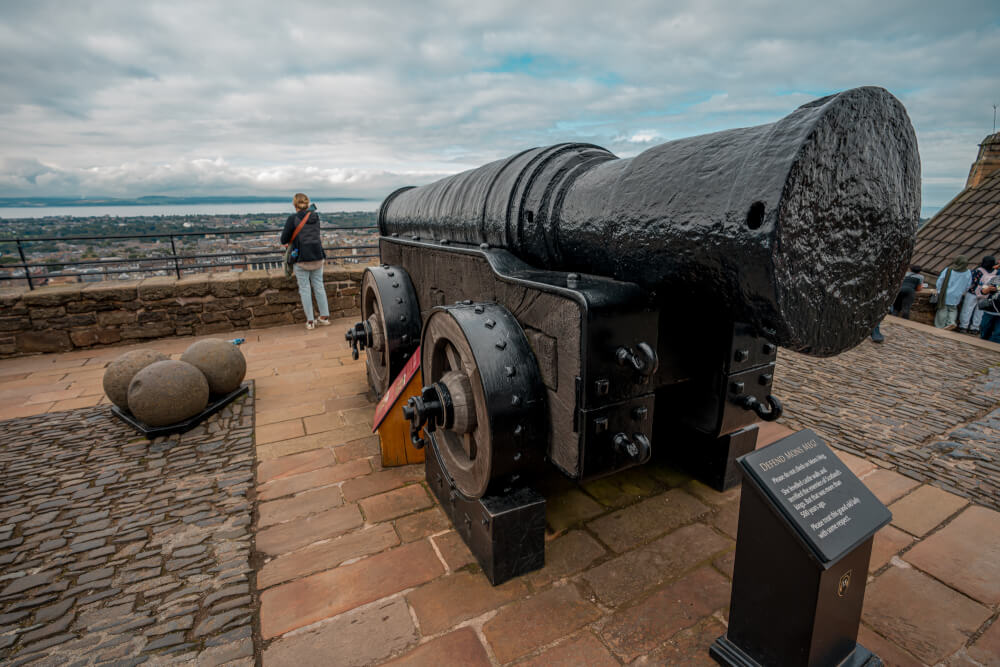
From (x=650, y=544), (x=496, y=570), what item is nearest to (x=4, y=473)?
(x=496, y=570)

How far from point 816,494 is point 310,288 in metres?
6.91

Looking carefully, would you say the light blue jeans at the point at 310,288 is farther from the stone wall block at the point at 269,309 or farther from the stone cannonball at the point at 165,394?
the stone cannonball at the point at 165,394

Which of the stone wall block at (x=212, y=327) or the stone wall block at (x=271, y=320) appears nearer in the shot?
the stone wall block at (x=212, y=327)

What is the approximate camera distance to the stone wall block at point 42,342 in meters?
6.37

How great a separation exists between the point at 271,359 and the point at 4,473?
2.68 metres

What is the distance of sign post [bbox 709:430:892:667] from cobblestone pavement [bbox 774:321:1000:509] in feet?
6.28

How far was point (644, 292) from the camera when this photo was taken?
183cm

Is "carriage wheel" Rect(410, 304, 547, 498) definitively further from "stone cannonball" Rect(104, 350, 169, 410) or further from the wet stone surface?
"stone cannonball" Rect(104, 350, 169, 410)

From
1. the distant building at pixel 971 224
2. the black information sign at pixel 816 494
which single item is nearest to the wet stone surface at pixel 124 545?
the black information sign at pixel 816 494

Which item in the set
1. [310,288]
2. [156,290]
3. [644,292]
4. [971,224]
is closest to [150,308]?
[156,290]

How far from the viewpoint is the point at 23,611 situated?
7.31 ft

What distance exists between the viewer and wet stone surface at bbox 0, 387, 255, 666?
2.05 m

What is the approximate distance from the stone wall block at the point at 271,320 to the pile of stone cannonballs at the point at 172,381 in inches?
116

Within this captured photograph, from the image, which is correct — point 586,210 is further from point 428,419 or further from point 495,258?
point 428,419
